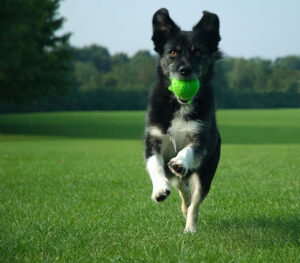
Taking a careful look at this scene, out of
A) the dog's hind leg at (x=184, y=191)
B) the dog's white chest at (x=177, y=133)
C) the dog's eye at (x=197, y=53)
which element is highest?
the dog's eye at (x=197, y=53)

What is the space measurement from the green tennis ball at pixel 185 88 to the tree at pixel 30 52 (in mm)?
24142

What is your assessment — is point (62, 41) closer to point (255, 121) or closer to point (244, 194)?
point (255, 121)

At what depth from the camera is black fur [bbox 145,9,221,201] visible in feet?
16.0

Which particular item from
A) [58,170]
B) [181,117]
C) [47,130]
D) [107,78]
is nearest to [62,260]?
[181,117]

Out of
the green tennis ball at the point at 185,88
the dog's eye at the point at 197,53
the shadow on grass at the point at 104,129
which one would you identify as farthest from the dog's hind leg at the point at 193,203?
the shadow on grass at the point at 104,129

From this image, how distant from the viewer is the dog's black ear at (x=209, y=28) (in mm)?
5230

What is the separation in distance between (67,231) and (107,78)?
69.1 metres

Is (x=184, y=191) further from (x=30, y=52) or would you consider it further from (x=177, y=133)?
(x=30, y=52)

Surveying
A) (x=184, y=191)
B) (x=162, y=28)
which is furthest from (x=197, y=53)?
(x=184, y=191)

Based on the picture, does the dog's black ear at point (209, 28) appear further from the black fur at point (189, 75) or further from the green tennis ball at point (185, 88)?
the green tennis ball at point (185, 88)

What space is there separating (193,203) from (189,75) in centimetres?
146

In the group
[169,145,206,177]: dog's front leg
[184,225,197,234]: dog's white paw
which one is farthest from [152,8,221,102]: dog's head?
[184,225,197,234]: dog's white paw

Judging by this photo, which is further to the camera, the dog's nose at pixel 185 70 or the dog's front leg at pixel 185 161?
the dog's nose at pixel 185 70

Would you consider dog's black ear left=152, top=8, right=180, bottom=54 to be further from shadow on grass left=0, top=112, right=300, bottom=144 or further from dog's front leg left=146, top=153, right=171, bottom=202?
shadow on grass left=0, top=112, right=300, bottom=144
